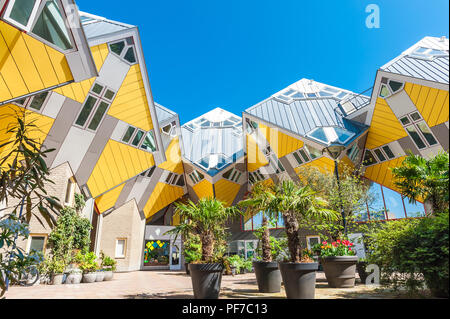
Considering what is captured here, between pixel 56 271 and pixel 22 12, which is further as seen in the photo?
pixel 56 271

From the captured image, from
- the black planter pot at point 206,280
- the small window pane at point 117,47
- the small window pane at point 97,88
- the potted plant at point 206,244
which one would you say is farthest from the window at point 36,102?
the black planter pot at point 206,280

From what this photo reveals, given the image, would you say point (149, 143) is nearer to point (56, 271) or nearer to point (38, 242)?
point (38, 242)

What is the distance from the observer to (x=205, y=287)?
632 cm

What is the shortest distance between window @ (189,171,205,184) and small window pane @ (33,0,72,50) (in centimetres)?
1602

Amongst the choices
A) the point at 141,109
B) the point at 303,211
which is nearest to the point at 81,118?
the point at 141,109

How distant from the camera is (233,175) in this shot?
2383 centimetres

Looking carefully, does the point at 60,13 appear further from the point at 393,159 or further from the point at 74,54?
the point at 393,159

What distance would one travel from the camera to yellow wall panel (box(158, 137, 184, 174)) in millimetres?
21634

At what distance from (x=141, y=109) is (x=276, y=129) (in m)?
9.22

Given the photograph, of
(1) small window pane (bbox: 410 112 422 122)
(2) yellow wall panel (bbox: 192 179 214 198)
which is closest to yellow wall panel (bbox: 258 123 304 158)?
(2) yellow wall panel (bbox: 192 179 214 198)

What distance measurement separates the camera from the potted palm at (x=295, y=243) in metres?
5.77

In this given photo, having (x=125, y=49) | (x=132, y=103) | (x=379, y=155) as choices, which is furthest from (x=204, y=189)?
(x=125, y=49)

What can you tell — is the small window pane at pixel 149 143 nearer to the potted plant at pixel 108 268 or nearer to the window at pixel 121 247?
the potted plant at pixel 108 268

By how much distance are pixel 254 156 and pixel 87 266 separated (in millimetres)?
14220
